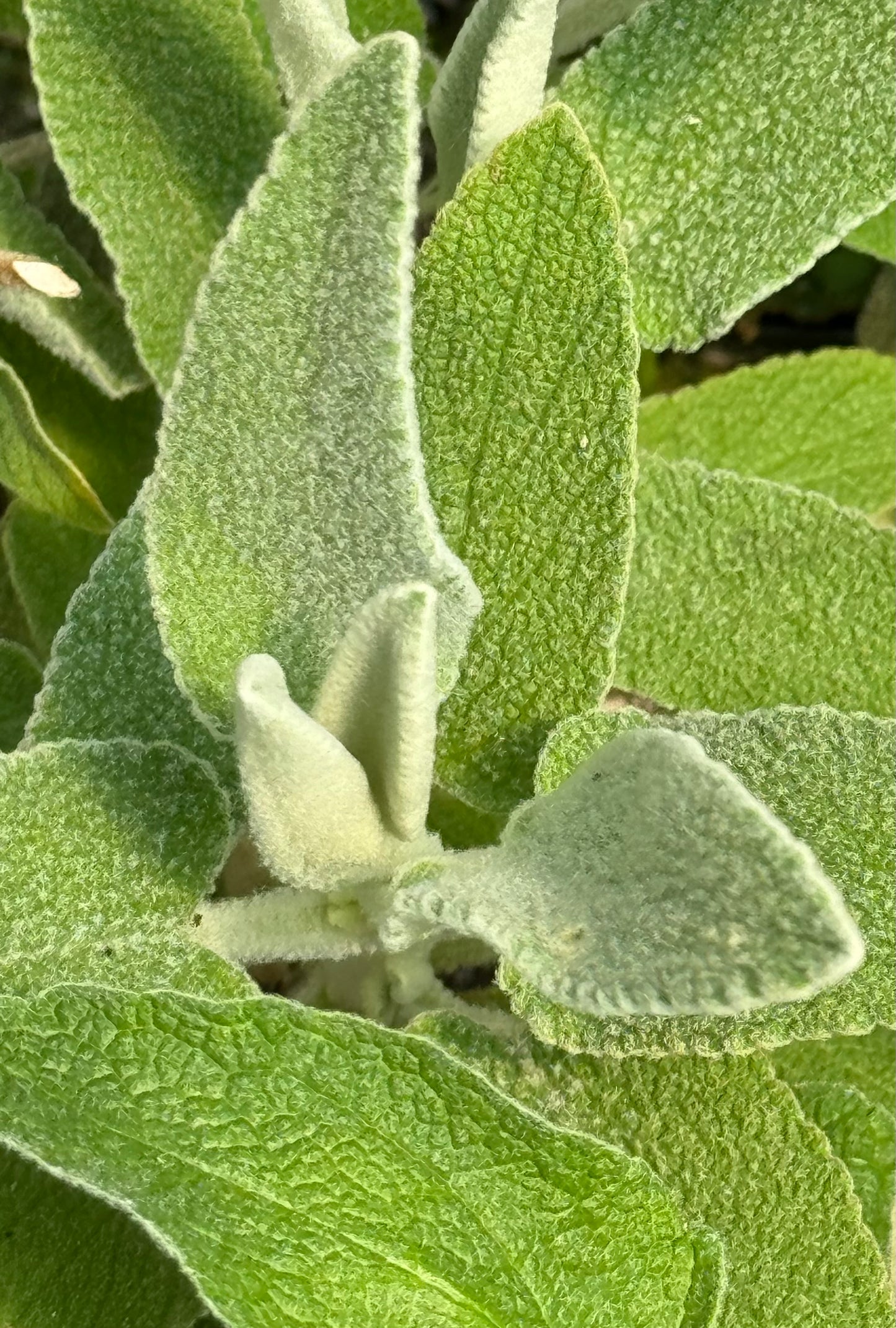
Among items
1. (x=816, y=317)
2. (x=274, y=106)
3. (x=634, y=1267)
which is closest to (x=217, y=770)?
(x=634, y=1267)

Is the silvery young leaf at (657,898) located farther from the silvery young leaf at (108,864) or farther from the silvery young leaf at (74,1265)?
the silvery young leaf at (74,1265)

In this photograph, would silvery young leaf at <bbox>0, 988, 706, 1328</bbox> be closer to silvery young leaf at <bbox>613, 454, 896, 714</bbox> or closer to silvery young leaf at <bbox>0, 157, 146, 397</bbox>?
silvery young leaf at <bbox>613, 454, 896, 714</bbox>

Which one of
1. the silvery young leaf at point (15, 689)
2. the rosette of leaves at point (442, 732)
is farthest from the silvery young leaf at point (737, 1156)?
the silvery young leaf at point (15, 689)

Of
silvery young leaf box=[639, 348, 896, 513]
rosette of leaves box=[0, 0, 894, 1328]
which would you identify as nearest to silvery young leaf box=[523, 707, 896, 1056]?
rosette of leaves box=[0, 0, 894, 1328]

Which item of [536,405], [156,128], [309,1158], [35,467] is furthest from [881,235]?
[309,1158]

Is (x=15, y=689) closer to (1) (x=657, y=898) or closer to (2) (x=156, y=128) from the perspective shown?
(2) (x=156, y=128)
